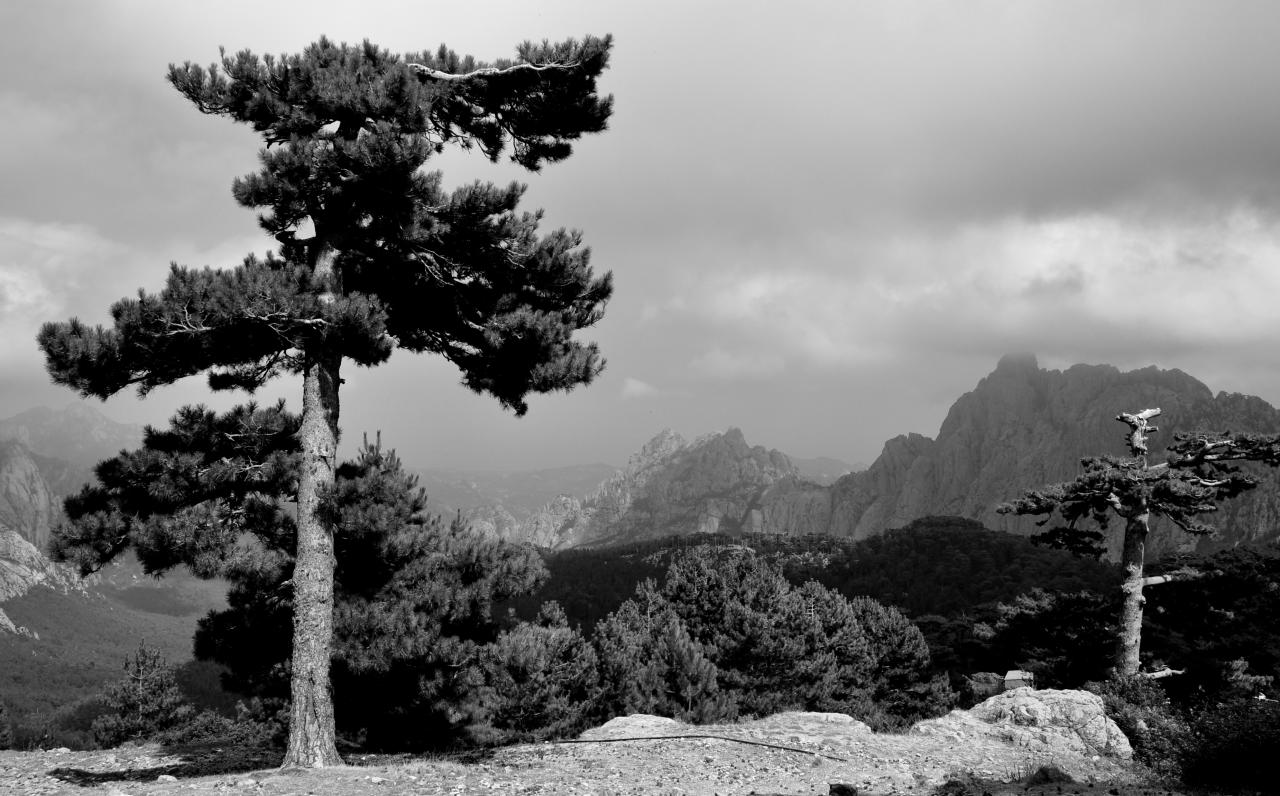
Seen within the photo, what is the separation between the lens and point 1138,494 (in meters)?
20.1

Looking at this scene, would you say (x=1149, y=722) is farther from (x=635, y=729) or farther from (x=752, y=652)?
(x=752, y=652)

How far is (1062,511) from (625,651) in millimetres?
20318

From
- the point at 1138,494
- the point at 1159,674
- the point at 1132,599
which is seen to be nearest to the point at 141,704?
the point at 1132,599

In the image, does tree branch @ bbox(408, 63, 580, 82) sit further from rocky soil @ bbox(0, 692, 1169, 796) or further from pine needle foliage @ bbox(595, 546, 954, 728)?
pine needle foliage @ bbox(595, 546, 954, 728)

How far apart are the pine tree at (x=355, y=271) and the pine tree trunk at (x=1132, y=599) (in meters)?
17.4

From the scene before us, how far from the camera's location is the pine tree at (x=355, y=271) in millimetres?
9297

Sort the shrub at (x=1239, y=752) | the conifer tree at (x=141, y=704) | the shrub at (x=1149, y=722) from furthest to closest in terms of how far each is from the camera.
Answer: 1. the conifer tree at (x=141, y=704)
2. the shrub at (x=1149, y=722)
3. the shrub at (x=1239, y=752)

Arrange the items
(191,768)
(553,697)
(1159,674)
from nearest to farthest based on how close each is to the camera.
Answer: (191,768), (1159,674), (553,697)

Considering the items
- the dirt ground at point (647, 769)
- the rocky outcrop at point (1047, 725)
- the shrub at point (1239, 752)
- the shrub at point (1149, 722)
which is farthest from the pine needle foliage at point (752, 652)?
the shrub at point (1239, 752)

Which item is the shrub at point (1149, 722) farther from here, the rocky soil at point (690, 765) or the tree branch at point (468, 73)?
the tree branch at point (468, 73)

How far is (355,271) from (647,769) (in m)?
8.61

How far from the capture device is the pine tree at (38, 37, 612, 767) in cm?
930

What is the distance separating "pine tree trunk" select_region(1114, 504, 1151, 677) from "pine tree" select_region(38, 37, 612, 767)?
17.4m

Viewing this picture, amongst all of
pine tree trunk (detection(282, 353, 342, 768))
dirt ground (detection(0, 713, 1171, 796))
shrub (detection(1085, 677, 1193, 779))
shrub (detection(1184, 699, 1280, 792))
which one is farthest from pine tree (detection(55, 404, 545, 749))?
shrub (detection(1085, 677, 1193, 779))
